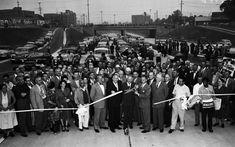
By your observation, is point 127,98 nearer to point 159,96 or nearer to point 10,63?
point 159,96

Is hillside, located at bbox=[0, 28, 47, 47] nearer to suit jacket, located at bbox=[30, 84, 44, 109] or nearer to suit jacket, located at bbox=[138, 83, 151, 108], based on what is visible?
suit jacket, located at bbox=[30, 84, 44, 109]

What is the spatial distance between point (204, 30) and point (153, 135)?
66.9 m

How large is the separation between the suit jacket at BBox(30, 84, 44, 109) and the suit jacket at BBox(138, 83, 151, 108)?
2.96 meters

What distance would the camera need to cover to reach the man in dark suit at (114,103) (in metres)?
8.67

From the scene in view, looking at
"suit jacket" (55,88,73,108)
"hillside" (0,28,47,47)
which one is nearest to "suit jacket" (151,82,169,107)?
"suit jacket" (55,88,73,108)

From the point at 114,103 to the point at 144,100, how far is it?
0.91m

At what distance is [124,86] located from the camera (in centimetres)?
867

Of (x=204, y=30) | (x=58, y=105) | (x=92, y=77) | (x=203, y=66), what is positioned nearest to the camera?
(x=58, y=105)

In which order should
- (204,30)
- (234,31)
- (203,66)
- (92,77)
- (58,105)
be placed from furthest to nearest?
(204,30), (234,31), (203,66), (92,77), (58,105)

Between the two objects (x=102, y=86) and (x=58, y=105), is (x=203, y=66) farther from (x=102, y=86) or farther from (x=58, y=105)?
(x=58, y=105)

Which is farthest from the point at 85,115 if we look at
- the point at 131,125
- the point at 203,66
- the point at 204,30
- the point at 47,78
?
the point at 204,30

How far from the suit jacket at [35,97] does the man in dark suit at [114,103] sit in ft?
6.69

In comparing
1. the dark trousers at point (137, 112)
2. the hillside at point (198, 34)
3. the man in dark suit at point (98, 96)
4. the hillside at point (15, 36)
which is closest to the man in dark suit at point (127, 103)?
the dark trousers at point (137, 112)

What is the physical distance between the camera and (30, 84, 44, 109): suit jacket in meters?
8.38
